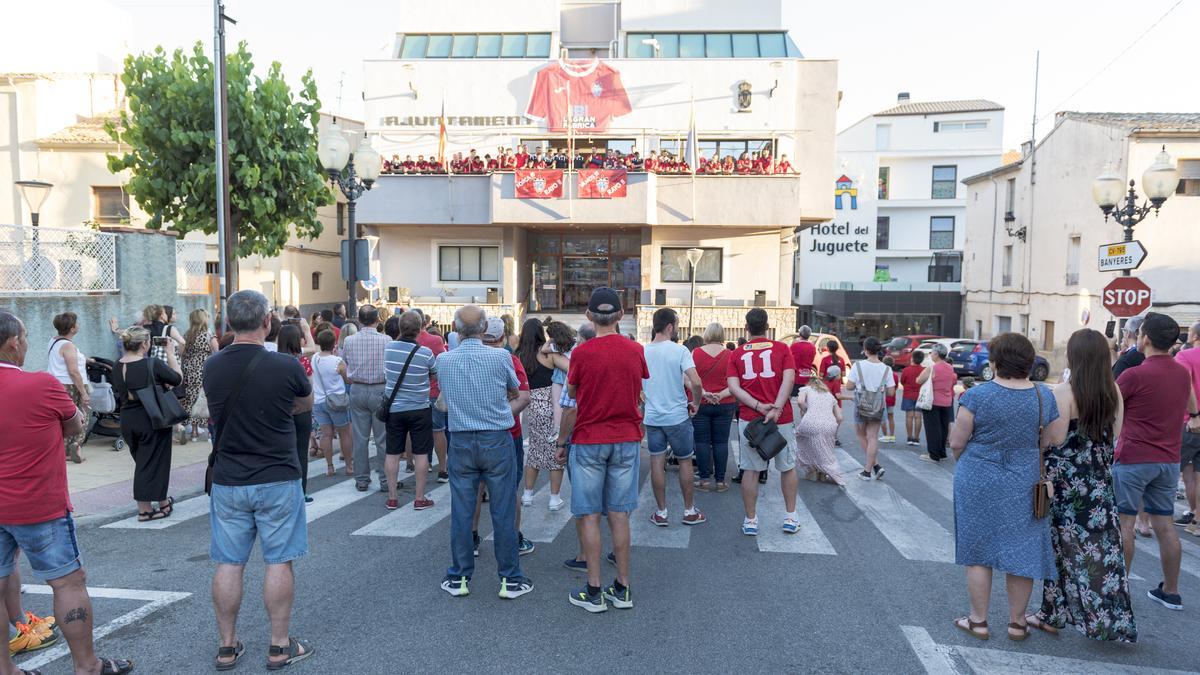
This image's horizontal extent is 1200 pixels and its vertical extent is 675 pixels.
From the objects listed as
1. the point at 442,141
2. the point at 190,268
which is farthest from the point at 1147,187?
the point at 442,141

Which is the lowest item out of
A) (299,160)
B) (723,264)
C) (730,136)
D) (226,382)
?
(226,382)

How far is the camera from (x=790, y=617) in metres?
4.72

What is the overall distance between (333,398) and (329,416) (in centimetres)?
42

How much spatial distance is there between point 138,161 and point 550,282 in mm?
14646

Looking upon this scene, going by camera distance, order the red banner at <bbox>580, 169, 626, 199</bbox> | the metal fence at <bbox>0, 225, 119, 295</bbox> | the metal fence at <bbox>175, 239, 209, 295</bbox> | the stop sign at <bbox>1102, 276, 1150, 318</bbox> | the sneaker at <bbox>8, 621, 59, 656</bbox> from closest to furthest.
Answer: the sneaker at <bbox>8, 621, 59, 656</bbox> → the stop sign at <bbox>1102, 276, 1150, 318</bbox> → the metal fence at <bbox>0, 225, 119, 295</bbox> → the metal fence at <bbox>175, 239, 209, 295</bbox> → the red banner at <bbox>580, 169, 626, 199</bbox>

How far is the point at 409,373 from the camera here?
7000 mm

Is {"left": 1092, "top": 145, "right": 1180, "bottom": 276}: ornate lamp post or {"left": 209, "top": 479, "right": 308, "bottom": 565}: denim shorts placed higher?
{"left": 1092, "top": 145, "right": 1180, "bottom": 276}: ornate lamp post

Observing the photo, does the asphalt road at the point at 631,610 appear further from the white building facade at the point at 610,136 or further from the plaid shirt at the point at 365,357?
the white building facade at the point at 610,136

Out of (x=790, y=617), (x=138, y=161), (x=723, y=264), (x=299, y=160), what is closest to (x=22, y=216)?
(x=138, y=161)

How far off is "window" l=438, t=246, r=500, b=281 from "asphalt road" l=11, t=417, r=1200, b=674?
18.7m

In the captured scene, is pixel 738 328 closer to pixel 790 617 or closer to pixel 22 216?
pixel 790 617

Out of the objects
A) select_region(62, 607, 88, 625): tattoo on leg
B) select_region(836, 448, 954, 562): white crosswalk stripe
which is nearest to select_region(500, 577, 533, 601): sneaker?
select_region(62, 607, 88, 625): tattoo on leg

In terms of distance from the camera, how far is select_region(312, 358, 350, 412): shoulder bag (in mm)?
8344

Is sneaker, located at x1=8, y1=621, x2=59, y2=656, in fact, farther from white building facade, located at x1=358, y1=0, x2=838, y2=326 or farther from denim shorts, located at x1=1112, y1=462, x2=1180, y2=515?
white building facade, located at x1=358, y1=0, x2=838, y2=326
